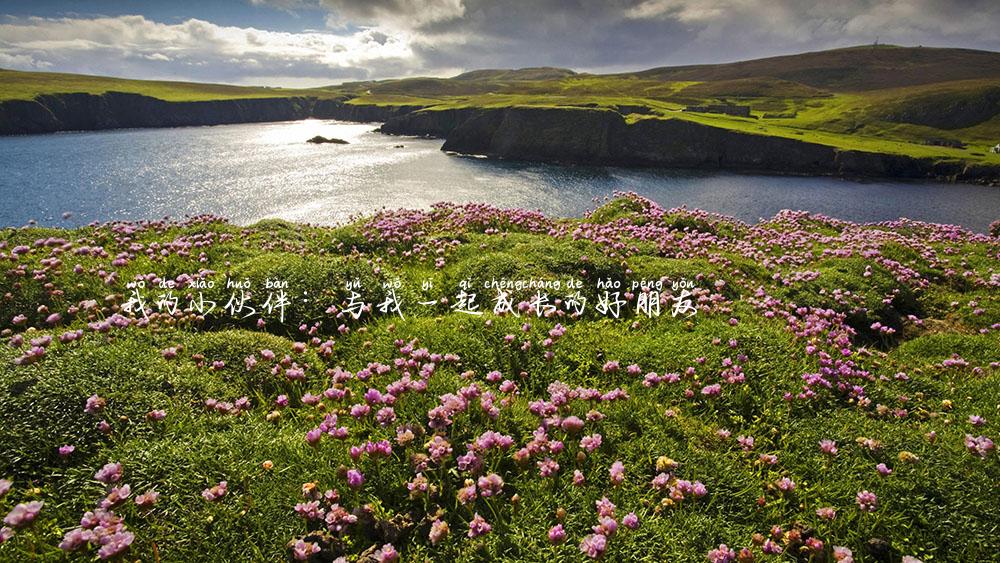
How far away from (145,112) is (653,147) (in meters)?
158

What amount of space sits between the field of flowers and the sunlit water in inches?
1041

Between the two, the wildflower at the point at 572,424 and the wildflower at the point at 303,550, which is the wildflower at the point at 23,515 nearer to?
the wildflower at the point at 303,550

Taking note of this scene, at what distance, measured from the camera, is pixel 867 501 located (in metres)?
4.48

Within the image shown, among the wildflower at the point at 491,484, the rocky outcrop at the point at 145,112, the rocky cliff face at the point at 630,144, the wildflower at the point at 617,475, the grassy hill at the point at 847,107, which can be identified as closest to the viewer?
the wildflower at the point at 491,484

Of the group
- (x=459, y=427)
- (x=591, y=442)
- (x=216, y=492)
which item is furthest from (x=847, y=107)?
(x=216, y=492)


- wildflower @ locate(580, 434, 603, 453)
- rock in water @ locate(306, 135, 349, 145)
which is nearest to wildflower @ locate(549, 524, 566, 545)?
wildflower @ locate(580, 434, 603, 453)

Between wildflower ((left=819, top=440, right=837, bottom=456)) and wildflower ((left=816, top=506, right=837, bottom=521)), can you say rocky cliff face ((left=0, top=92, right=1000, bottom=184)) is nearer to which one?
wildflower ((left=819, top=440, right=837, bottom=456))

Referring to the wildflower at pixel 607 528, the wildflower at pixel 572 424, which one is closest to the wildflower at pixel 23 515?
the wildflower at pixel 607 528

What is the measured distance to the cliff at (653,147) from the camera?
7081cm

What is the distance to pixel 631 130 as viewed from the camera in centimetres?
8525

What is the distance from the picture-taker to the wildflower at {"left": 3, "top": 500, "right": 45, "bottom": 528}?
3.27 metres

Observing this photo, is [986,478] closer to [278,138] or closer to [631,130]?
[631,130]

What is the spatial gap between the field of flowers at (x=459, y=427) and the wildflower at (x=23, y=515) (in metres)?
0.01

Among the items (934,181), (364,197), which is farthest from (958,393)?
(934,181)
